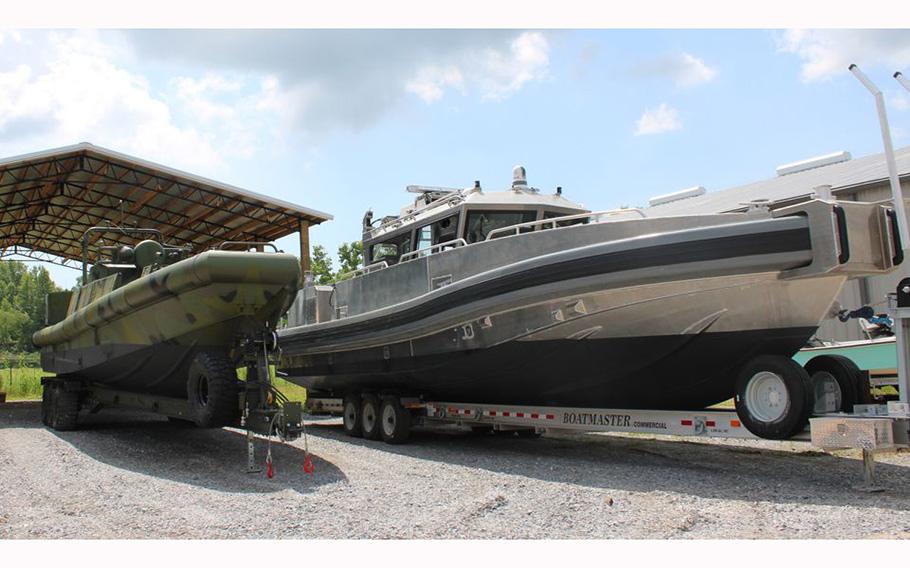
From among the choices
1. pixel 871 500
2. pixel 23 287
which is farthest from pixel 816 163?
pixel 23 287

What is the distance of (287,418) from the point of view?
7520 millimetres

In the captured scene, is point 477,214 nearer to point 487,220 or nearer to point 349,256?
point 487,220

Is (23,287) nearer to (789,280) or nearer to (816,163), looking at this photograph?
(816,163)

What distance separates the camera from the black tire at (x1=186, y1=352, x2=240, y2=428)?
7875mm

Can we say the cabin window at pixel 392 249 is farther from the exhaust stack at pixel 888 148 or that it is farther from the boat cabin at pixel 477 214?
the exhaust stack at pixel 888 148

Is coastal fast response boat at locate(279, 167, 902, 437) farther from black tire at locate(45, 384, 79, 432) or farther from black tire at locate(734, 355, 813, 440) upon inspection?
black tire at locate(45, 384, 79, 432)

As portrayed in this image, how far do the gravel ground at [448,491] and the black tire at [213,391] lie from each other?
20.9 inches

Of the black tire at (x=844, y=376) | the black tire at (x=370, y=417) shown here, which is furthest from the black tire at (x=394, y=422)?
the black tire at (x=844, y=376)

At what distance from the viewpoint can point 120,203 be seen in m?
16.6

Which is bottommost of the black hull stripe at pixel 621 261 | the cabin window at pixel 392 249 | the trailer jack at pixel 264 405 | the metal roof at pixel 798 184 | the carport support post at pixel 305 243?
the trailer jack at pixel 264 405

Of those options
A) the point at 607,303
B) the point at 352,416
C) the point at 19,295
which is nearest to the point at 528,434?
the point at 352,416

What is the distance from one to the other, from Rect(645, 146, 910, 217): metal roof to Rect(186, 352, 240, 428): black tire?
9.99m

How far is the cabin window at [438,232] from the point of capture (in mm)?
9281

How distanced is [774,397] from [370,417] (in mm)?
5850
